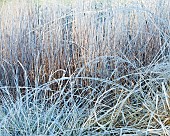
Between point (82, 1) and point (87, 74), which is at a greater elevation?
point (82, 1)

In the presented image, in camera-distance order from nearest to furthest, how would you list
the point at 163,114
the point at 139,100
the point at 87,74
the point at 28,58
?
the point at 163,114 → the point at 139,100 → the point at 87,74 → the point at 28,58

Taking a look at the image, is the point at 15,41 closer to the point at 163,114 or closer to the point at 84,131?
the point at 84,131

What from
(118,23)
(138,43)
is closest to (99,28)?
(118,23)

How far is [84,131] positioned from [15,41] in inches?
34.5

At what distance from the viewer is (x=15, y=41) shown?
2061mm

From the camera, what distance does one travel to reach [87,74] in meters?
1.87

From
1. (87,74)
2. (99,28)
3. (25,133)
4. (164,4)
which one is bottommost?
(25,133)

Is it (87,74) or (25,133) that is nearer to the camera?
(25,133)

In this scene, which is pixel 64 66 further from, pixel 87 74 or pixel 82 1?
pixel 82 1

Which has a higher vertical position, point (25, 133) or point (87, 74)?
point (87, 74)

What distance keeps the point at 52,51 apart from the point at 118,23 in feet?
1.39

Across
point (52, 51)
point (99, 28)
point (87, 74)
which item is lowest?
point (87, 74)

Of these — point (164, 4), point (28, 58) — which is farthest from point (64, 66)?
point (164, 4)

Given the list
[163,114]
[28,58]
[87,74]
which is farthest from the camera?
[28,58]
